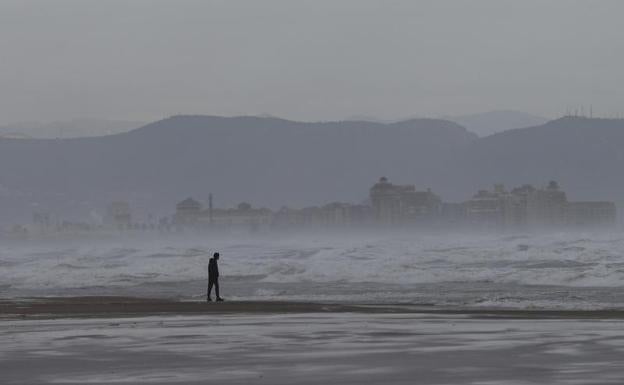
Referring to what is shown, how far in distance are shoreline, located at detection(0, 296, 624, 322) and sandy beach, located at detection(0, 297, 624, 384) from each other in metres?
0.08

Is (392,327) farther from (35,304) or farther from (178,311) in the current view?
(35,304)

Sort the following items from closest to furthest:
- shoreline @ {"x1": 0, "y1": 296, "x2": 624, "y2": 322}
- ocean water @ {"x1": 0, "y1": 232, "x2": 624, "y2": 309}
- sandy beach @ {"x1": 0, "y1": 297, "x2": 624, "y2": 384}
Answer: sandy beach @ {"x1": 0, "y1": 297, "x2": 624, "y2": 384}
shoreline @ {"x1": 0, "y1": 296, "x2": 624, "y2": 322}
ocean water @ {"x1": 0, "y1": 232, "x2": 624, "y2": 309}

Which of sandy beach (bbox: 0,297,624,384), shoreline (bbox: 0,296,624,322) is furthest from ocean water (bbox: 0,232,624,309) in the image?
sandy beach (bbox: 0,297,624,384)

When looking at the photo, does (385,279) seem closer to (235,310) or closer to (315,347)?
(235,310)

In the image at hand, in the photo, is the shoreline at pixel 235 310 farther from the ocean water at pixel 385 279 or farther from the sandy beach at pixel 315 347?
the ocean water at pixel 385 279

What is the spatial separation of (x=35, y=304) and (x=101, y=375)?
21.3 m

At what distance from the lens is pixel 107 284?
55562 millimetres

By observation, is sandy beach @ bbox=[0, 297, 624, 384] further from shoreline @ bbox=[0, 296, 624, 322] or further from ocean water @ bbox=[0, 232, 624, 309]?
ocean water @ bbox=[0, 232, 624, 309]

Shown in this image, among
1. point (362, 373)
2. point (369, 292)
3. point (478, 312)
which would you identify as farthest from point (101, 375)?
point (369, 292)

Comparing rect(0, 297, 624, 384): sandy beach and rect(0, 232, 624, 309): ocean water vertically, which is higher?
rect(0, 232, 624, 309): ocean water

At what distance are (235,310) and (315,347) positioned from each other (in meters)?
12.8

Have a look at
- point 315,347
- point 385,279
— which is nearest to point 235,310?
point 315,347

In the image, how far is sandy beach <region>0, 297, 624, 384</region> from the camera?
15352 mm

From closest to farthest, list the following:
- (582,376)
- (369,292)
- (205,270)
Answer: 1. (582,376)
2. (369,292)
3. (205,270)
